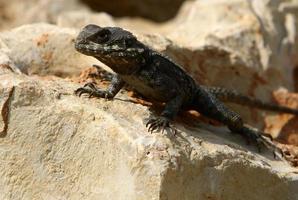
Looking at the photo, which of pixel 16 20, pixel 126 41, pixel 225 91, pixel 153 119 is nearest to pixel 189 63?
pixel 225 91

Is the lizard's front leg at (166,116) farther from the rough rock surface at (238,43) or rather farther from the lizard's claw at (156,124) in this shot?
the rough rock surface at (238,43)

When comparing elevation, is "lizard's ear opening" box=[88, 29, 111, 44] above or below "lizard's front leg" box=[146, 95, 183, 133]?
above

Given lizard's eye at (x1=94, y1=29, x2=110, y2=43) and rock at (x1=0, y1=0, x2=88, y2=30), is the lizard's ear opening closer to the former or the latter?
lizard's eye at (x1=94, y1=29, x2=110, y2=43)

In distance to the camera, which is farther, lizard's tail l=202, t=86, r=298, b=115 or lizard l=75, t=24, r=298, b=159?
lizard's tail l=202, t=86, r=298, b=115

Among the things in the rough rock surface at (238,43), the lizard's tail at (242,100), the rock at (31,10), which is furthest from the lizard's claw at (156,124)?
the rock at (31,10)

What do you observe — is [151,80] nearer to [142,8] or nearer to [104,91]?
[104,91]

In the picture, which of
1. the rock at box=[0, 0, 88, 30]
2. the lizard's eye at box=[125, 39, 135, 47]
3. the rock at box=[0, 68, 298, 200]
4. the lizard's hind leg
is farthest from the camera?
the rock at box=[0, 0, 88, 30]

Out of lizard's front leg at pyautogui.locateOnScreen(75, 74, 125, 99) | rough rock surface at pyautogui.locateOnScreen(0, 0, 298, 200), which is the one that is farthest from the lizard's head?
rough rock surface at pyautogui.locateOnScreen(0, 0, 298, 200)
